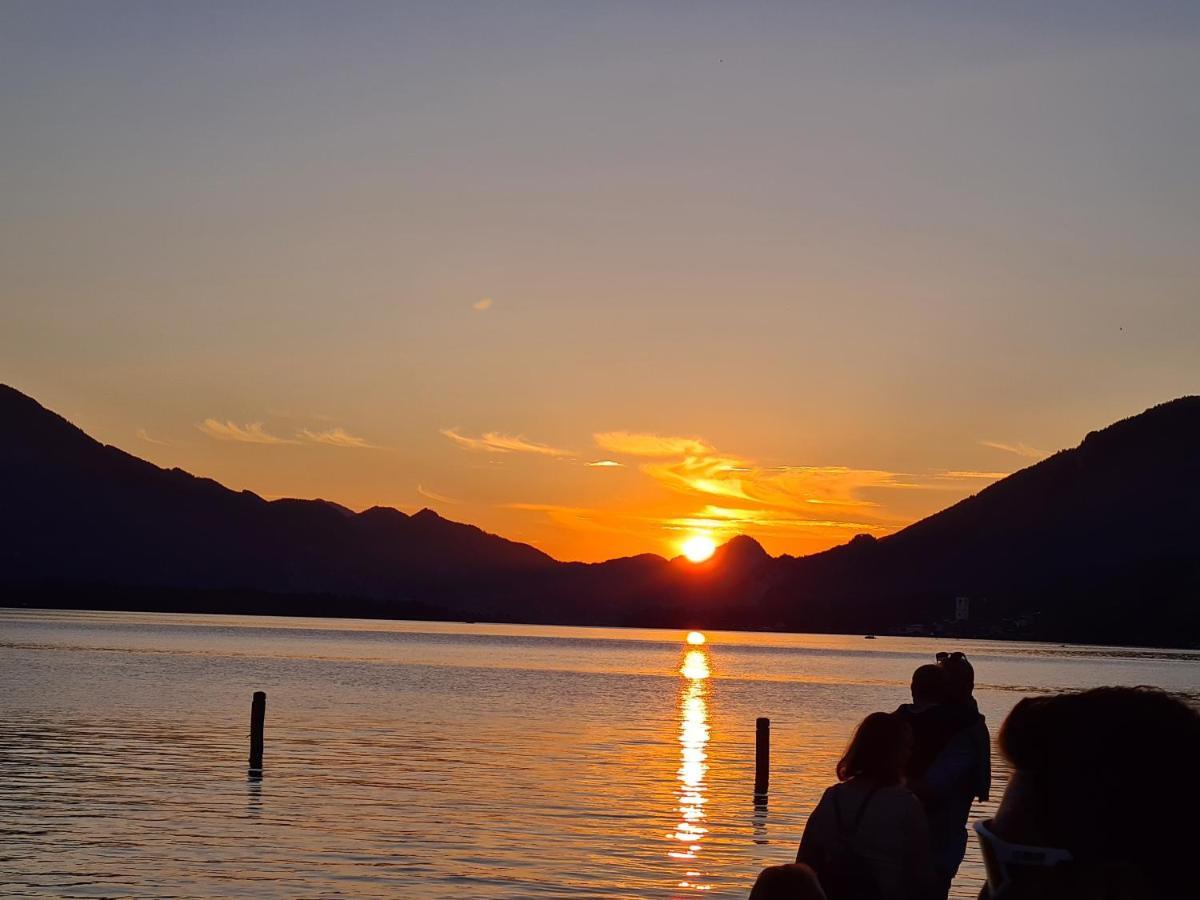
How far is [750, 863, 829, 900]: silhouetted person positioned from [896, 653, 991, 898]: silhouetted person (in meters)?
3.59

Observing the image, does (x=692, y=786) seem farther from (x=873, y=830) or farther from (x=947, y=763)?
(x=873, y=830)

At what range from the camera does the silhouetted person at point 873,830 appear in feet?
25.2

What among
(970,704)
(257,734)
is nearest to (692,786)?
(257,734)

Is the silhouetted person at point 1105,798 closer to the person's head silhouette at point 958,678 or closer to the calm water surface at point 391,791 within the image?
the person's head silhouette at point 958,678

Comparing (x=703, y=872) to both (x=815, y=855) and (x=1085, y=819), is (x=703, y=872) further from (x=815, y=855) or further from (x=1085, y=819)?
(x=1085, y=819)

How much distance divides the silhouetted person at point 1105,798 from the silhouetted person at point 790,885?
3091mm

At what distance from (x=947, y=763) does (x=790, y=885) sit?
3.82m

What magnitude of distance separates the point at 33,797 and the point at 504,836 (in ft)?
27.9

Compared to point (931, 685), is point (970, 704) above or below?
below

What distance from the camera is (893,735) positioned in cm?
787

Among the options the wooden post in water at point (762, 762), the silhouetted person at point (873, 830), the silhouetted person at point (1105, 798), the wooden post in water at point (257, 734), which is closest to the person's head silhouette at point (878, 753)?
the silhouetted person at point (873, 830)

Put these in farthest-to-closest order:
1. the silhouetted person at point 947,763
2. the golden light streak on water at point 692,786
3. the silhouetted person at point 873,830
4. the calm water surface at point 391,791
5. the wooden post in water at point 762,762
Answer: the wooden post in water at point 762,762, the golden light streak on water at point 692,786, the calm water surface at point 391,791, the silhouetted person at point 947,763, the silhouetted person at point 873,830

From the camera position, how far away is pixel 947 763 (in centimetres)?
934

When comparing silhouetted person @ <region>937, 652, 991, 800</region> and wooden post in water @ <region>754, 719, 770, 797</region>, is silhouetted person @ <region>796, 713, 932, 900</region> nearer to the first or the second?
silhouetted person @ <region>937, 652, 991, 800</region>
